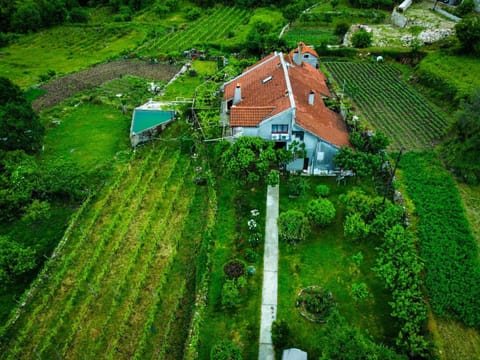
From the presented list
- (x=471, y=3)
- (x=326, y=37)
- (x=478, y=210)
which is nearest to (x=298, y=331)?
(x=478, y=210)

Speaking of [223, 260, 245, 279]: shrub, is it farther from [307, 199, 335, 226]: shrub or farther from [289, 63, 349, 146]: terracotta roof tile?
[289, 63, 349, 146]: terracotta roof tile

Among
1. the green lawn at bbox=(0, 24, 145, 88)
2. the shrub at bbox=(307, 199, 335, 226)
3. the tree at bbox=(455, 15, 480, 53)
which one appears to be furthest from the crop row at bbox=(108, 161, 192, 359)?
the tree at bbox=(455, 15, 480, 53)

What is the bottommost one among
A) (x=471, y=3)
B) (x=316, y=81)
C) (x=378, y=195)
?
(x=378, y=195)

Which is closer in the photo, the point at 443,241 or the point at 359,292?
the point at 359,292

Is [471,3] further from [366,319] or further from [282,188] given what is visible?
[366,319]

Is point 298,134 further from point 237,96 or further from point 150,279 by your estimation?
point 150,279

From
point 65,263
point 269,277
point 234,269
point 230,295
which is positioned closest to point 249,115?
point 234,269

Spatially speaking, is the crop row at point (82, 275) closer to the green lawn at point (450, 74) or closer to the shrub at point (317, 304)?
the shrub at point (317, 304)
